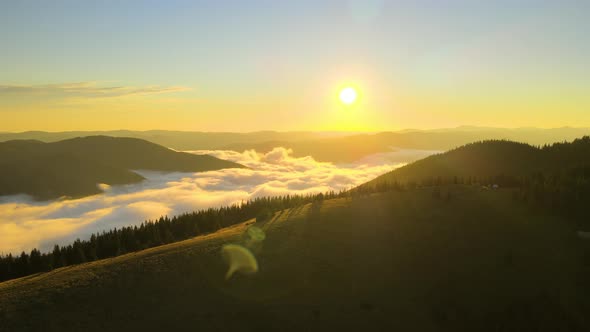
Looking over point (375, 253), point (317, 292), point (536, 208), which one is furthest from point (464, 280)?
point (536, 208)

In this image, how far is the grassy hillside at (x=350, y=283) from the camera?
28.3 m

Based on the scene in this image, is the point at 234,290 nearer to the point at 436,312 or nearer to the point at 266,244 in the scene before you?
the point at 266,244

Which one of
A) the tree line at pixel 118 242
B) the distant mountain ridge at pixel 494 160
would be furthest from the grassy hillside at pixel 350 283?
the distant mountain ridge at pixel 494 160

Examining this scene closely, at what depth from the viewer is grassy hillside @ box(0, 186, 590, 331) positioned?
2833 centimetres

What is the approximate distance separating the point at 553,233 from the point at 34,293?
43969mm

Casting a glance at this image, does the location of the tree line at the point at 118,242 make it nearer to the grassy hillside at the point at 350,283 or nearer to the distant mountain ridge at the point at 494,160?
the grassy hillside at the point at 350,283

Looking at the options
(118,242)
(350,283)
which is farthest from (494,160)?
(118,242)

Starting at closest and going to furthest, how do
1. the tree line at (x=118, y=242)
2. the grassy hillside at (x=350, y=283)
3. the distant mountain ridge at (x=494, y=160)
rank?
1. the grassy hillside at (x=350, y=283)
2. the tree line at (x=118, y=242)
3. the distant mountain ridge at (x=494, y=160)

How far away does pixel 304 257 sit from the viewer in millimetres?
35656

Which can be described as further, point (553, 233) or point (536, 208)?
point (536, 208)

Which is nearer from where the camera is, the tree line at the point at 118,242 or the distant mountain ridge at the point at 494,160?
the tree line at the point at 118,242

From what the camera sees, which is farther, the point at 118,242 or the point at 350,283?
the point at 118,242

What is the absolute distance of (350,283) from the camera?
3253 centimetres

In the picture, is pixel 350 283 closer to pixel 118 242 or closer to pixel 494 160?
pixel 118 242
